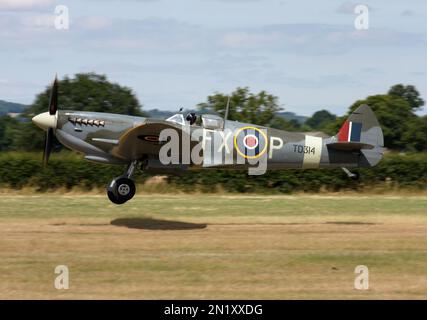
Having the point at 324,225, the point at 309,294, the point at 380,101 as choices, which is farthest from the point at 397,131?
the point at 309,294

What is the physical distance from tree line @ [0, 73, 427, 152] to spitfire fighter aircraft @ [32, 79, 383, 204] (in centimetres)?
1005

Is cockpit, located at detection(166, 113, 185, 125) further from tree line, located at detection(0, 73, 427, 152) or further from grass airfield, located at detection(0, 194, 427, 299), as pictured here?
tree line, located at detection(0, 73, 427, 152)

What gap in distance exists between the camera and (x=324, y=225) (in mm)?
14375

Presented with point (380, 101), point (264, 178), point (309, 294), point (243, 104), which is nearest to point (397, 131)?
point (380, 101)

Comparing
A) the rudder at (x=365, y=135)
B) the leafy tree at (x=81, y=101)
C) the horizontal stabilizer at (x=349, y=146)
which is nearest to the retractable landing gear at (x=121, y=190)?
the horizontal stabilizer at (x=349, y=146)

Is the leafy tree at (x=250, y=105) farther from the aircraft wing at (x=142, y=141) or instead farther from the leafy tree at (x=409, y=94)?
the leafy tree at (x=409, y=94)

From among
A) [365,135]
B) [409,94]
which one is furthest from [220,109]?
[409,94]

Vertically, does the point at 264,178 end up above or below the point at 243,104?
below

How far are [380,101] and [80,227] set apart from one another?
4054 centimetres

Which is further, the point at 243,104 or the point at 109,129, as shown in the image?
the point at 243,104

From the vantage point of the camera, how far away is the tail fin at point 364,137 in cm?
1448
